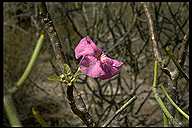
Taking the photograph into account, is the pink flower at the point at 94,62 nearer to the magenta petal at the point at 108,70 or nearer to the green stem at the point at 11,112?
the magenta petal at the point at 108,70

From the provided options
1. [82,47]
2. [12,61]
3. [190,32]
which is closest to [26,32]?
[12,61]

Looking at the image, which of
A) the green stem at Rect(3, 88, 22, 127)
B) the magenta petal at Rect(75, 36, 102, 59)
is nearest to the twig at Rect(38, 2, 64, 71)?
the magenta petal at Rect(75, 36, 102, 59)

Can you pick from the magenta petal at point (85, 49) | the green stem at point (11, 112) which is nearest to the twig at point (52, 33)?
the magenta petal at point (85, 49)

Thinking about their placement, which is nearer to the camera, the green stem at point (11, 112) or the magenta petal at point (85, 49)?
the green stem at point (11, 112)

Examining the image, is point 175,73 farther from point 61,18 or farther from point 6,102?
point 61,18

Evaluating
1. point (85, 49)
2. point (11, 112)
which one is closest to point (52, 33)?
point (85, 49)

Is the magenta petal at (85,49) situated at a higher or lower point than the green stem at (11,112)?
higher

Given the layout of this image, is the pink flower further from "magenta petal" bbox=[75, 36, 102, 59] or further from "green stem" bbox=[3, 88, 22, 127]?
"green stem" bbox=[3, 88, 22, 127]

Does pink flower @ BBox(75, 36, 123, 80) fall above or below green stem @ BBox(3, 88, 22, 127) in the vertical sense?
above
